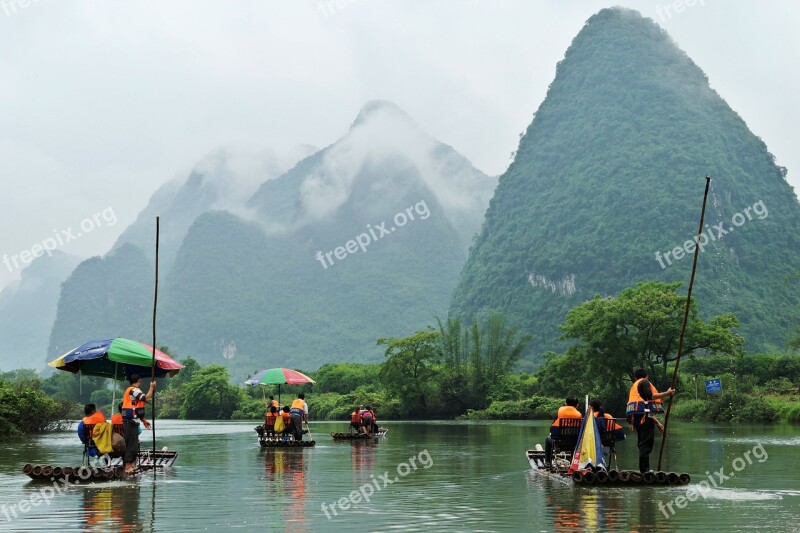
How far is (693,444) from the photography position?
33.6 meters

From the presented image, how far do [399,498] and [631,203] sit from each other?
141 m

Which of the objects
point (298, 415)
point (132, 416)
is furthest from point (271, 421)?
point (132, 416)

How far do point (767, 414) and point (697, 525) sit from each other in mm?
48230

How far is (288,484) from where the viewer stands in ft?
63.3

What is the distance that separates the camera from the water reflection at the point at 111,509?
12602 millimetres

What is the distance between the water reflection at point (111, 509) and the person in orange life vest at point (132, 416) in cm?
149

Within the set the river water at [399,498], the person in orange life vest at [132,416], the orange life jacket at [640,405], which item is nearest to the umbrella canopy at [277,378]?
the river water at [399,498]

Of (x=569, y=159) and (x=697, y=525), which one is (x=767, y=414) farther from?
(x=569, y=159)

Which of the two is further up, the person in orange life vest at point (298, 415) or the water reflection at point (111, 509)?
the person in orange life vest at point (298, 415)

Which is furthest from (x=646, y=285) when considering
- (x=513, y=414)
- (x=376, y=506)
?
(x=376, y=506)

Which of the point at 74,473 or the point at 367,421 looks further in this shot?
the point at 367,421

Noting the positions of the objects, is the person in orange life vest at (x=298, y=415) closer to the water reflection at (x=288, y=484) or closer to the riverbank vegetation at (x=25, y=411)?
the water reflection at (x=288, y=484)

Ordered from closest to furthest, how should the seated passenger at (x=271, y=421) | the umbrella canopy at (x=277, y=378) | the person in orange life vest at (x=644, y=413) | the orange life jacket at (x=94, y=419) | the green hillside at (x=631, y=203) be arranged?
the person in orange life vest at (x=644, y=413)
the orange life jacket at (x=94, y=419)
the umbrella canopy at (x=277, y=378)
the seated passenger at (x=271, y=421)
the green hillside at (x=631, y=203)

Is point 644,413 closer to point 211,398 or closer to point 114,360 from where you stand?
point 114,360
